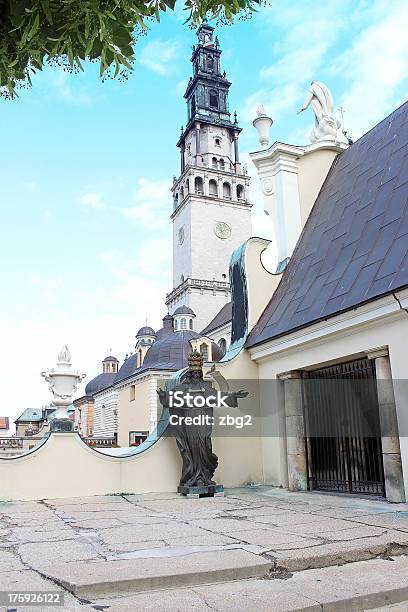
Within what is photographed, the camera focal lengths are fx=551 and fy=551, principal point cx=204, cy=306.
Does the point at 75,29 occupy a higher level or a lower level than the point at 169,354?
lower

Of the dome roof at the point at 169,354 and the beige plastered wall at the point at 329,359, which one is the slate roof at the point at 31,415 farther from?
the beige plastered wall at the point at 329,359

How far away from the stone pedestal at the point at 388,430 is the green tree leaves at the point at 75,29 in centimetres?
644

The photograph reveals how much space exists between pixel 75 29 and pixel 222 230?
6550cm

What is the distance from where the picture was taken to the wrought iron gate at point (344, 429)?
9227 mm

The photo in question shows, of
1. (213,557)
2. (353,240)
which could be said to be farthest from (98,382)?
(213,557)

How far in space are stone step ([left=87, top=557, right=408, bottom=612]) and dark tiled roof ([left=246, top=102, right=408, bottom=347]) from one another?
15.2ft

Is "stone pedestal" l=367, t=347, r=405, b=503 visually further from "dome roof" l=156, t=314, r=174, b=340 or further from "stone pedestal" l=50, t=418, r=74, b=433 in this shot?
"dome roof" l=156, t=314, r=174, b=340

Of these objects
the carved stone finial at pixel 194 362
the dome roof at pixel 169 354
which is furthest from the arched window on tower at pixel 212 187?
the carved stone finial at pixel 194 362

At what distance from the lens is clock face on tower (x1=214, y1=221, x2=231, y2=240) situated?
67.4 m

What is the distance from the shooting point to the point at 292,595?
3.64 metres

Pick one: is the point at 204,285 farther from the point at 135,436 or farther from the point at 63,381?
the point at 63,381

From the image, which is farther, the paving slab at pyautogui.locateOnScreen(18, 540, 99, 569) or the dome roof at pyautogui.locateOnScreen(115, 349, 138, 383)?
the dome roof at pyautogui.locateOnScreen(115, 349, 138, 383)

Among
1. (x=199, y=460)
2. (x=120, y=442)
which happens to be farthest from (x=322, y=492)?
(x=120, y=442)

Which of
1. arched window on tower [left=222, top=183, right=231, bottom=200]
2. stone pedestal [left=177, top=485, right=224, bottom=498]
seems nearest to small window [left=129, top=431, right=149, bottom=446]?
stone pedestal [left=177, top=485, right=224, bottom=498]
